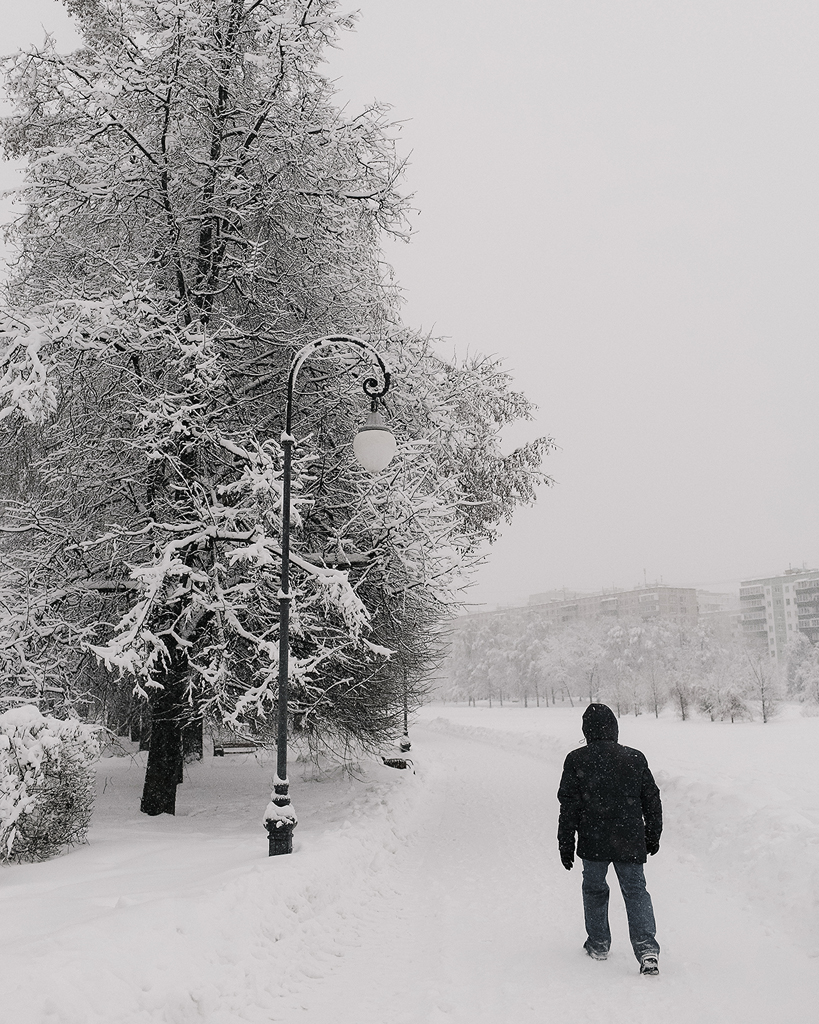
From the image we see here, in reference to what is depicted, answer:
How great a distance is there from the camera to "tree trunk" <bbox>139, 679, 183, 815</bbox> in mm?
10594

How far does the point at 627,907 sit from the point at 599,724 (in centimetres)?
124

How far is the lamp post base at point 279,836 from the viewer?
24.4 ft


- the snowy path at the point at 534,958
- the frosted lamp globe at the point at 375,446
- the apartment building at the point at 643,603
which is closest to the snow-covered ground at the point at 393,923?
the snowy path at the point at 534,958

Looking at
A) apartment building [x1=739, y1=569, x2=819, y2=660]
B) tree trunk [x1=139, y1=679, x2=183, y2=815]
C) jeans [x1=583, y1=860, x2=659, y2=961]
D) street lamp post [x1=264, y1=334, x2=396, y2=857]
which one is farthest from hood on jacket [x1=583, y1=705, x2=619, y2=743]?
apartment building [x1=739, y1=569, x2=819, y2=660]

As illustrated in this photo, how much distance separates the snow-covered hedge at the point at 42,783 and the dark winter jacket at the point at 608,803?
5.19 m

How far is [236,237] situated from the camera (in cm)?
1041

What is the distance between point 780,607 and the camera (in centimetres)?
14525

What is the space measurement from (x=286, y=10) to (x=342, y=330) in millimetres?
4746

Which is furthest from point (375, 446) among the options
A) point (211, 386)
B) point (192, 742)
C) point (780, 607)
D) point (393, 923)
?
point (780, 607)

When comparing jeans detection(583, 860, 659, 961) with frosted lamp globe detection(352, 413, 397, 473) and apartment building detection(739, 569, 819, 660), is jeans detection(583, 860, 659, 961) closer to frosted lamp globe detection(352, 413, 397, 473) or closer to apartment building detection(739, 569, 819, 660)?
frosted lamp globe detection(352, 413, 397, 473)

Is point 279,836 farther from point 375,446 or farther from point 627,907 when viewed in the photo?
point 375,446

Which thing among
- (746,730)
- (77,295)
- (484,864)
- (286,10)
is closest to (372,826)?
(484,864)

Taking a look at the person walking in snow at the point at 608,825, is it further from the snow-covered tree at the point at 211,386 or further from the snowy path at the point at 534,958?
the snow-covered tree at the point at 211,386

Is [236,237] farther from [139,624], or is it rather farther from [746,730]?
[746,730]
